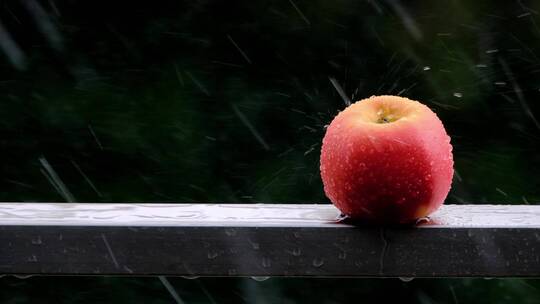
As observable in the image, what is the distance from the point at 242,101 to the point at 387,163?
1.36 metres

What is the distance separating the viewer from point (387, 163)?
1.10 m

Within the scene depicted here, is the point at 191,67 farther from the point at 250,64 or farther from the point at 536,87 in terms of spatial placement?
the point at 536,87

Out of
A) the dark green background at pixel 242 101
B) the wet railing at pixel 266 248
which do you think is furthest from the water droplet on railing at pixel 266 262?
the dark green background at pixel 242 101

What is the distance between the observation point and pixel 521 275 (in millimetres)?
1143

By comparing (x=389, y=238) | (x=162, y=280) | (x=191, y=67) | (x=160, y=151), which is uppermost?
(x=389, y=238)

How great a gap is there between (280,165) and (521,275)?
1.31 meters

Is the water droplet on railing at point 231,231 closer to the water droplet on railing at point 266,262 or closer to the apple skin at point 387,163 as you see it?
the water droplet on railing at point 266,262

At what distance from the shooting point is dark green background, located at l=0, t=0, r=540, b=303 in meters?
2.39

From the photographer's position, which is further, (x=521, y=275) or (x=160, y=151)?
(x=160, y=151)

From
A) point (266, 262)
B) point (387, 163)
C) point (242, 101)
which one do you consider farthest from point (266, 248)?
point (242, 101)

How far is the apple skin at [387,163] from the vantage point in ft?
3.62

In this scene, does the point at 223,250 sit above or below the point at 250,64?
above

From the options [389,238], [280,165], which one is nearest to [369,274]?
[389,238]

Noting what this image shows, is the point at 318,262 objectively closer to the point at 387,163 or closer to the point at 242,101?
the point at 387,163
